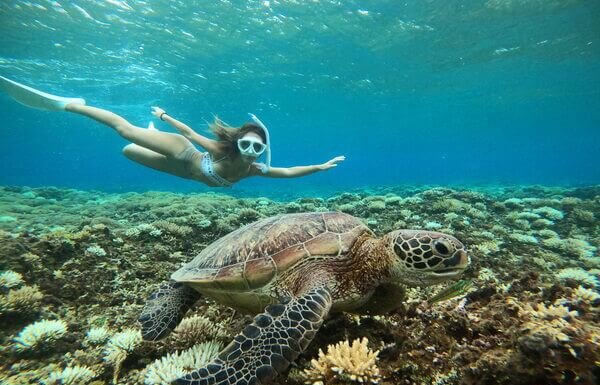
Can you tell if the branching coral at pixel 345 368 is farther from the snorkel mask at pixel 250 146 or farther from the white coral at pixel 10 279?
the snorkel mask at pixel 250 146

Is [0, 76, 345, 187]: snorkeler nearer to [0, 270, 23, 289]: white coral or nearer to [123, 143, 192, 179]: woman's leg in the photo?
[123, 143, 192, 179]: woman's leg

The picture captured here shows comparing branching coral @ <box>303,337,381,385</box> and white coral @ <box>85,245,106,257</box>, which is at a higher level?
white coral @ <box>85,245,106,257</box>

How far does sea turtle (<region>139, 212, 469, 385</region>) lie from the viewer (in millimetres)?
2217

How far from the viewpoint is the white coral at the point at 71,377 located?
8.55 feet

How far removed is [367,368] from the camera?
2074 mm

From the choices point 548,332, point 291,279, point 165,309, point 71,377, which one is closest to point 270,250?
point 291,279

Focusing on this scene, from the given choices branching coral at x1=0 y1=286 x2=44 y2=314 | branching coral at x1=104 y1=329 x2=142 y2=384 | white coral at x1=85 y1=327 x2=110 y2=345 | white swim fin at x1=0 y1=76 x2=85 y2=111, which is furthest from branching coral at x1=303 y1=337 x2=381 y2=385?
white swim fin at x1=0 y1=76 x2=85 y2=111

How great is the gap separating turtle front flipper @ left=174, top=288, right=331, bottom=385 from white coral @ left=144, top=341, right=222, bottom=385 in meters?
0.45

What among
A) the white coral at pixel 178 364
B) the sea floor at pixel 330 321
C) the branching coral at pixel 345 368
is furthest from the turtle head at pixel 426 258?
the white coral at pixel 178 364

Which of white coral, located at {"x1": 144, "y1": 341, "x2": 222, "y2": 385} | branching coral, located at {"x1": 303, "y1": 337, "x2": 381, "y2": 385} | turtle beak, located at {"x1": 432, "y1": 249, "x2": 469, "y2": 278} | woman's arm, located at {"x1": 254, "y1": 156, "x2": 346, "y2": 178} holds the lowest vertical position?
white coral, located at {"x1": 144, "y1": 341, "x2": 222, "y2": 385}

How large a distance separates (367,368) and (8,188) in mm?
28401

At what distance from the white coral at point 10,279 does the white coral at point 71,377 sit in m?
2.08

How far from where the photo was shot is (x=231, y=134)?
6.51 metres

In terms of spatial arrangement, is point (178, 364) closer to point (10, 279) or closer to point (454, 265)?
point (454, 265)
